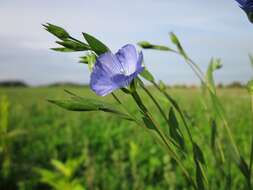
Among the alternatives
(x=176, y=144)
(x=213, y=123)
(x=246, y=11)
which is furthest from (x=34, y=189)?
(x=246, y=11)

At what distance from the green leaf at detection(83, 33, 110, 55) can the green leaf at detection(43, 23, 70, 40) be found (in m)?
0.03

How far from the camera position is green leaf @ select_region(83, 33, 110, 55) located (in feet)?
1.89

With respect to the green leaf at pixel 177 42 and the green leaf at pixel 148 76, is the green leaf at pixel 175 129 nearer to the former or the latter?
the green leaf at pixel 148 76

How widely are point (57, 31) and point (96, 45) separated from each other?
0.06 meters

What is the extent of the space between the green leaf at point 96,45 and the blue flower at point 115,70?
1 cm

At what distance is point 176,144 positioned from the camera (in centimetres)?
61

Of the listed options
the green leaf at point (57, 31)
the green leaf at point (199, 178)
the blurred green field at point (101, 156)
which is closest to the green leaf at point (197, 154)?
the green leaf at point (199, 178)

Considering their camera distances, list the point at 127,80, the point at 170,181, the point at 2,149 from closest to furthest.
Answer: the point at 127,80 < the point at 170,181 < the point at 2,149

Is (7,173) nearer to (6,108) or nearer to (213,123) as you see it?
(6,108)

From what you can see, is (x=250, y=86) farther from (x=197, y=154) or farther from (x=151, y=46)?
(x=151, y=46)

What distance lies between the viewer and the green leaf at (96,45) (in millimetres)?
575

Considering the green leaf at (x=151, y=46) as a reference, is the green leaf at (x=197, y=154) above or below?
below

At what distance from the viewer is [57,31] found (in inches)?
23.1

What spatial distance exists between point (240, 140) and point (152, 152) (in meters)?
0.70
